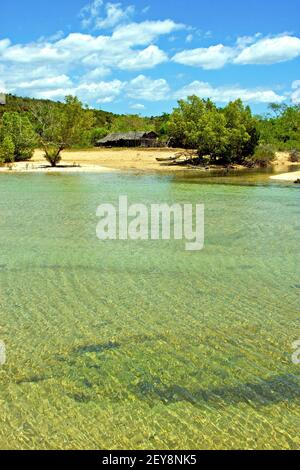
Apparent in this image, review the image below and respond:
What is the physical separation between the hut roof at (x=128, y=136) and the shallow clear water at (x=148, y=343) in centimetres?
8134

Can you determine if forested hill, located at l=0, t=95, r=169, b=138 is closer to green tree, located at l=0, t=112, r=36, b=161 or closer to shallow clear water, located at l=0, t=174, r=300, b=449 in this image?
green tree, located at l=0, t=112, r=36, b=161

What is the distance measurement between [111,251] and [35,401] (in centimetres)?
775

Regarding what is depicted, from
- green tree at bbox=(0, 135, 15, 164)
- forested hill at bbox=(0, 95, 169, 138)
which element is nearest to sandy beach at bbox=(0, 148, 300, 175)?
green tree at bbox=(0, 135, 15, 164)

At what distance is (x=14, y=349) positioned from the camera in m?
6.68

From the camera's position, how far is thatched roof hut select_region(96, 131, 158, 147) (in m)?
93.2

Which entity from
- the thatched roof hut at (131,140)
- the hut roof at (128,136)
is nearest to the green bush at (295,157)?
the thatched roof hut at (131,140)

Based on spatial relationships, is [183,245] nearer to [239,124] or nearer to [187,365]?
[187,365]

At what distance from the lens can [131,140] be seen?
93.6m

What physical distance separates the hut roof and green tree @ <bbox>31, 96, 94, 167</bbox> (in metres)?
43.0

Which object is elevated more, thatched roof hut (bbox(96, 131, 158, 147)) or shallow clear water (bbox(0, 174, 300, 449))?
thatched roof hut (bbox(96, 131, 158, 147))

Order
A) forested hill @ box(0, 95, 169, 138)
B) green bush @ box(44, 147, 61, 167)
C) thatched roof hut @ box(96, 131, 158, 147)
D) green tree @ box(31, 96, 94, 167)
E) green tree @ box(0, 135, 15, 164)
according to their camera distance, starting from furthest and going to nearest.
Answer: forested hill @ box(0, 95, 169, 138), thatched roof hut @ box(96, 131, 158, 147), green bush @ box(44, 147, 61, 167), green tree @ box(0, 135, 15, 164), green tree @ box(31, 96, 94, 167)

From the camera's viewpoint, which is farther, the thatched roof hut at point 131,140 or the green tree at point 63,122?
the thatched roof hut at point 131,140

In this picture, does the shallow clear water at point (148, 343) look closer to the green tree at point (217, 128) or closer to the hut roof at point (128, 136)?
the green tree at point (217, 128)

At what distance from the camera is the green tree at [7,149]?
52.7m
